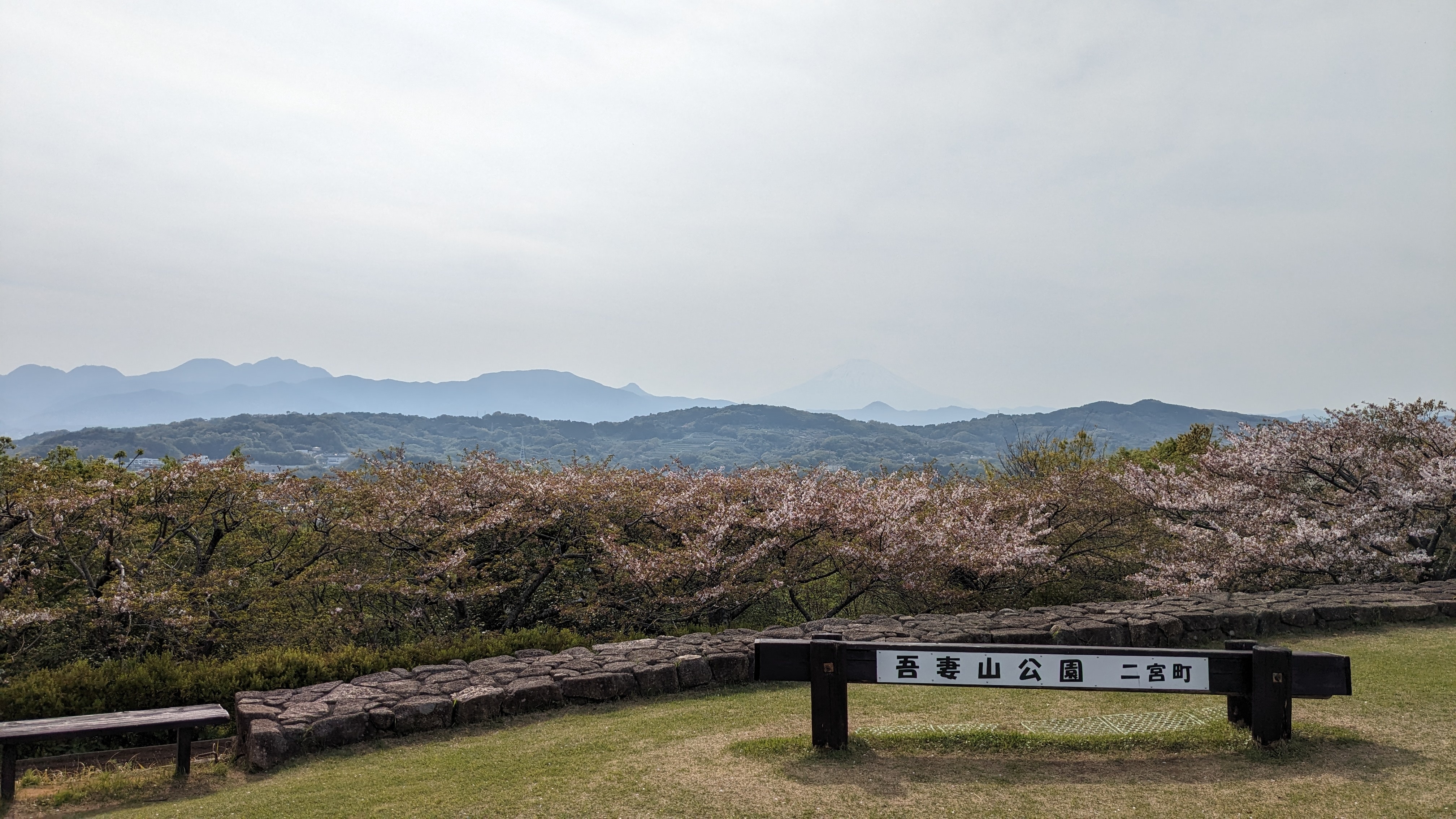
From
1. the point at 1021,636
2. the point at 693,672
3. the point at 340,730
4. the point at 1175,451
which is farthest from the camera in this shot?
the point at 1175,451

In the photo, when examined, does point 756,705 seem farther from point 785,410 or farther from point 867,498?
point 785,410

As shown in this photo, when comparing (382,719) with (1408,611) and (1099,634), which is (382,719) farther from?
(1408,611)

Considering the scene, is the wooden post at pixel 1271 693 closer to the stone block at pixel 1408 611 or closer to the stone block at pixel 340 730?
the stone block at pixel 1408 611

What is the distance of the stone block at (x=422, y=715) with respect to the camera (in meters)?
5.42

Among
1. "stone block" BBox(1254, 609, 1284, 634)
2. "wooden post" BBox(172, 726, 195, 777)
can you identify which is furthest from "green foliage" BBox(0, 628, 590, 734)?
"stone block" BBox(1254, 609, 1284, 634)

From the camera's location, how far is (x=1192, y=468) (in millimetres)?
15586

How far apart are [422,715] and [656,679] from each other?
1765mm

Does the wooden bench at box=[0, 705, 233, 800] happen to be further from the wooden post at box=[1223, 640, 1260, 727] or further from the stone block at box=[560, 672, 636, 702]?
the wooden post at box=[1223, 640, 1260, 727]

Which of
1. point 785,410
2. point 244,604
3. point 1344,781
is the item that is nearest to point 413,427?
point 785,410

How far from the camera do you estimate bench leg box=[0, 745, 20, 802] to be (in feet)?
14.3

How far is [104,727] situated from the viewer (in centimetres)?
462

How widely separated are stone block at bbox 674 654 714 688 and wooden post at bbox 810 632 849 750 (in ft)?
6.27

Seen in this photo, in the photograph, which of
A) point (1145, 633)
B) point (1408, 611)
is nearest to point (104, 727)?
point (1145, 633)

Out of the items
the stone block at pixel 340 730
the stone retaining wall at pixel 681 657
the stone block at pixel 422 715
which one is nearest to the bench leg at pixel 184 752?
the stone retaining wall at pixel 681 657
